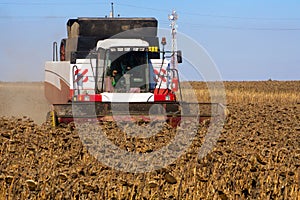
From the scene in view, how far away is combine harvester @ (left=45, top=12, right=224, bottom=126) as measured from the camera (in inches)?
511

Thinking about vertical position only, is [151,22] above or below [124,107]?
above

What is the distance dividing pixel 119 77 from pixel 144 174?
27.1 feet

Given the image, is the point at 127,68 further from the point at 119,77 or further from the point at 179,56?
the point at 179,56

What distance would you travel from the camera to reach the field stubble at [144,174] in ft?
18.6

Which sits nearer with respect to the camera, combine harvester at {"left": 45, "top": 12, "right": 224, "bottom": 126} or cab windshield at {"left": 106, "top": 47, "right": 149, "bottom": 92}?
combine harvester at {"left": 45, "top": 12, "right": 224, "bottom": 126}

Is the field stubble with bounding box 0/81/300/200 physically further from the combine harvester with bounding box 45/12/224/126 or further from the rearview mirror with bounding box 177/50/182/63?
the rearview mirror with bounding box 177/50/182/63

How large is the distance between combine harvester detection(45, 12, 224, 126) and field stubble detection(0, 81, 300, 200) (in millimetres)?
3088

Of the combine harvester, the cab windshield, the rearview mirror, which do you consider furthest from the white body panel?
the rearview mirror

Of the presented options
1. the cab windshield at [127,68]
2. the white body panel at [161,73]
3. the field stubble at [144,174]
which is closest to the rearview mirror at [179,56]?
the cab windshield at [127,68]

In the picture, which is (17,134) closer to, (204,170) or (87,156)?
(87,156)

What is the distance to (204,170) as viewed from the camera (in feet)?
22.9

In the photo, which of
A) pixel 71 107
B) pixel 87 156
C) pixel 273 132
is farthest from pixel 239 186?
pixel 71 107

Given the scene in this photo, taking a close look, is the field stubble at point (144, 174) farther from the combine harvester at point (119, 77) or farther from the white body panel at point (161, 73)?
the white body panel at point (161, 73)

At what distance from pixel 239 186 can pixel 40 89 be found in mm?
20938
